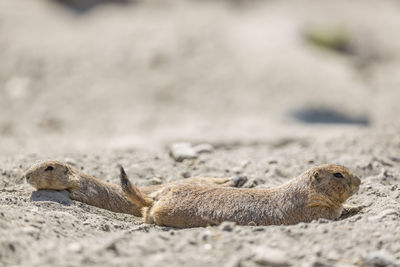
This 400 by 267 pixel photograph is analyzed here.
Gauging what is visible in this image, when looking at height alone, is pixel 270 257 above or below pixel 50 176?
below

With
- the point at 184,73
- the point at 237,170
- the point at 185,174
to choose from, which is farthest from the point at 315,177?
the point at 184,73

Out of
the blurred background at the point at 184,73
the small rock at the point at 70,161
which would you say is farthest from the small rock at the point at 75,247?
the blurred background at the point at 184,73

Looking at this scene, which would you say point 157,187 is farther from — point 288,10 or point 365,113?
point 288,10

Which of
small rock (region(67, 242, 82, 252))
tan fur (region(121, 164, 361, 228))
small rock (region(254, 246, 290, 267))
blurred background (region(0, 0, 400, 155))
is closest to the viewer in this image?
small rock (region(254, 246, 290, 267))

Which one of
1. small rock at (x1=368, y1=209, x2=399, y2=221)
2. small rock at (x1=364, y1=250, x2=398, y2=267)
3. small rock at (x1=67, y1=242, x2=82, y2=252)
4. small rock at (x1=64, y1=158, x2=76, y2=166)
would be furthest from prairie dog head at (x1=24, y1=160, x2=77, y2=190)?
small rock at (x1=364, y1=250, x2=398, y2=267)

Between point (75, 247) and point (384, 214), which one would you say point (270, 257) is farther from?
point (384, 214)

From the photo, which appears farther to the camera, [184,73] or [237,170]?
[184,73]

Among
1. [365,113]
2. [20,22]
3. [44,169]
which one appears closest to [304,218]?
[44,169]

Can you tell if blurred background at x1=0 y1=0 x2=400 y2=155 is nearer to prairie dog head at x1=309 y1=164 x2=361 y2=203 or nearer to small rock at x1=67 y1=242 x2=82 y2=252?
prairie dog head at x1=309 y1=164 x2=361 y2=203
